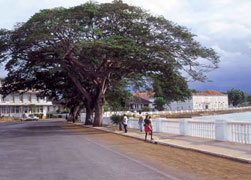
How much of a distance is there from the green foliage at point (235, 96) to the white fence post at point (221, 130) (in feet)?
442

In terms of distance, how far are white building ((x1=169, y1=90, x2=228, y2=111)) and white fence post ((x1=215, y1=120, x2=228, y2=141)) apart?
10366cm

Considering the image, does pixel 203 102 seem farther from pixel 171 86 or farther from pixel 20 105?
pixel 171 86

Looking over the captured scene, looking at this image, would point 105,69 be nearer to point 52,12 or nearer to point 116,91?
point 52,12

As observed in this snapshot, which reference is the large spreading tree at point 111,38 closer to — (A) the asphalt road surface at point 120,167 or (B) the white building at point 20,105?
(A) the asphalt road surface at point 120,167

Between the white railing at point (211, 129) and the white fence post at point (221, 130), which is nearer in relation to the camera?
the white railing at point (211, 129)

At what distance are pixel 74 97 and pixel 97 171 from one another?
4183 centimetres

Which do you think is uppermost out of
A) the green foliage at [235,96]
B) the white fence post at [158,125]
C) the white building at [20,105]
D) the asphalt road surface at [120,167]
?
the green foliage at [235,96]

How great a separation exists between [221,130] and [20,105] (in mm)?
73528

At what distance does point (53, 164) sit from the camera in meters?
10.5

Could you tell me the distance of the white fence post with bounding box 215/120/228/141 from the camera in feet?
52.0

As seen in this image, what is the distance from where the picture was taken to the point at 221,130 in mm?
16109

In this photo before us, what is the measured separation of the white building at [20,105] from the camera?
3130 inches

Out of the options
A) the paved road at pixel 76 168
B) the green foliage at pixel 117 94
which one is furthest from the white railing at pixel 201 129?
the green foliage at pixel 117 94

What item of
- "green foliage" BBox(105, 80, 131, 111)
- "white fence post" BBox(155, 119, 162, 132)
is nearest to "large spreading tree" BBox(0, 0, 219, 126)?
"white fence post" BBox(155, 119, 162, 132)
